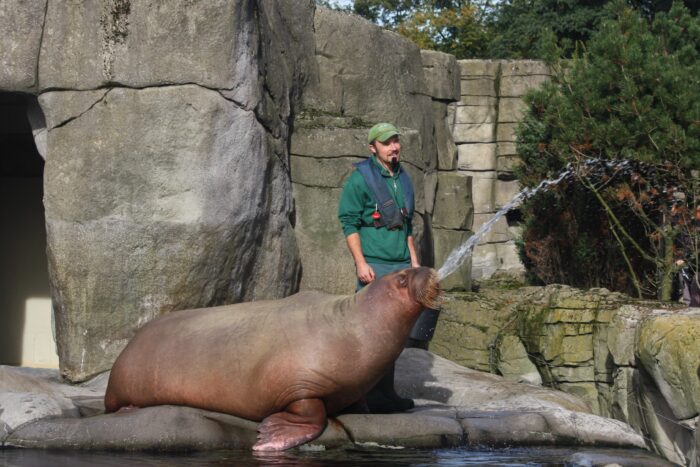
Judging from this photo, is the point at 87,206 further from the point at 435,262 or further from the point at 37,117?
the point at 435,262

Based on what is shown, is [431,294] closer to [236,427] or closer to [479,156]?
[236,427]

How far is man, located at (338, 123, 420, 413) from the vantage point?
22.6 feet

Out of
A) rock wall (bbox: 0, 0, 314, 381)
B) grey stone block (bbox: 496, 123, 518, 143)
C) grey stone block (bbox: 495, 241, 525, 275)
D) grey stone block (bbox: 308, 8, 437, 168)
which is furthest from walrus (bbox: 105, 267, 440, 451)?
grey stone block (bbox: 496, 123, 518, 143)

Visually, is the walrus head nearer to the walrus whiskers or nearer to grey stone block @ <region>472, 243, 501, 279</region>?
the walrus whiskers

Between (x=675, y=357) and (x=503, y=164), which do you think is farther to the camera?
(x=503, y=164)

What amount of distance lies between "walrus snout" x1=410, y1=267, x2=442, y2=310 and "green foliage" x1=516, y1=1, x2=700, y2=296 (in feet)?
16.8

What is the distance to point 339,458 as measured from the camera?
5.73 meters

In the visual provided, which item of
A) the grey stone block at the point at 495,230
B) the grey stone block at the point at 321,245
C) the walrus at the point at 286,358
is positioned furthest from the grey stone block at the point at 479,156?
the walrus at the point at 286,358

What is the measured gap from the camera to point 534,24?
22.4 metres

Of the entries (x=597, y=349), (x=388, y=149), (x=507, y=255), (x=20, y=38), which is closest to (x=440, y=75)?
(x=597, y=349)

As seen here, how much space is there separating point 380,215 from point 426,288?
99 cm

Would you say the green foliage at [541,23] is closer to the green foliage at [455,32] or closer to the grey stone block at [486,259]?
the green foliage at [455,32]

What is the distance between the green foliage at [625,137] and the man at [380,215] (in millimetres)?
4501

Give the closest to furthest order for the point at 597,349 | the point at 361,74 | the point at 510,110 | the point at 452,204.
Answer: the point at 597,349 → the point at 361,74 → the point at 452,204 → the point at 510,110
